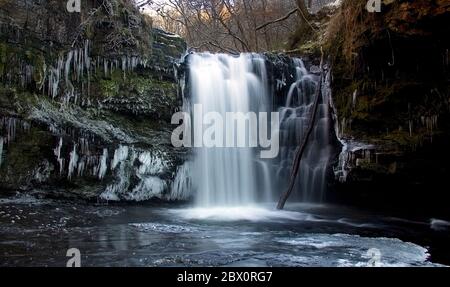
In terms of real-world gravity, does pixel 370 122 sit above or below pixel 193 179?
above

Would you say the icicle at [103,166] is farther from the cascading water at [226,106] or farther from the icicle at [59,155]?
the cascading water at [226,106]

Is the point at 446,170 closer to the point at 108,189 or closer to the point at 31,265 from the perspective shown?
the point at 108,189

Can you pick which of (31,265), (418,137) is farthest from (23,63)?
(418,137)

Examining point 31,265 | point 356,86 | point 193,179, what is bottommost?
point 31,265

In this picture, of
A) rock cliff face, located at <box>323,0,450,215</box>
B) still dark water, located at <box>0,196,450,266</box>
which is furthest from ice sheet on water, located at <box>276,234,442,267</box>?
rock cliff face, located at <box>323,0,450,215</box>

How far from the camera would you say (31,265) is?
4.21 metres

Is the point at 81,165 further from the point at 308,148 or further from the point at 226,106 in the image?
the point at 308,148

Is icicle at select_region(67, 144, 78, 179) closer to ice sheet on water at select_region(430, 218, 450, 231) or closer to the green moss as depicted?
the green moss

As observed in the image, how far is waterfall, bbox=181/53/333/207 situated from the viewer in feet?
33.1

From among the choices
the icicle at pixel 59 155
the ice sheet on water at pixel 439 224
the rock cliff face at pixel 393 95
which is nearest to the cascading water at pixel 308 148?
the rock cliff face at pixel 393 95

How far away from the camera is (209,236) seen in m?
6.07

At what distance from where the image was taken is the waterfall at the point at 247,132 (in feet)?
33.1

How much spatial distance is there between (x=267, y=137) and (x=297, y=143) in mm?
733

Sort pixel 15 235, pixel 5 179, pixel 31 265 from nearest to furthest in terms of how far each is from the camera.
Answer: pixel 31 265
pixel 15 235
pixel 5 179
